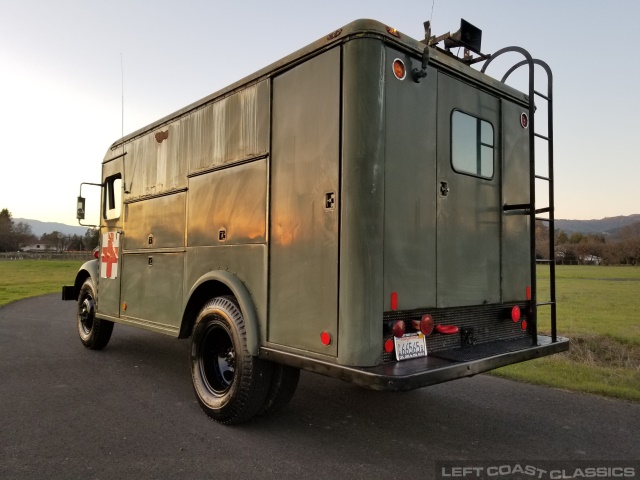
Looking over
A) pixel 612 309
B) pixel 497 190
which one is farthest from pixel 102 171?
pixel 612 309

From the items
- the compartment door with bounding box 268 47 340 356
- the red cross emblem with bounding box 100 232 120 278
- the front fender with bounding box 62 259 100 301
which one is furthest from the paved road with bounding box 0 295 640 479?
the front fender with bounding box 62 259 100 301

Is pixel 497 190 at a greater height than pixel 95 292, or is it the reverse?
pixel 497 190

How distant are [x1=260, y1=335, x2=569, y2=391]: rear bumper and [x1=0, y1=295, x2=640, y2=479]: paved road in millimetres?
638

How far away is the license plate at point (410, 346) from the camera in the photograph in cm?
327

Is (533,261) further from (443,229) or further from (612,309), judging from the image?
(612,309)

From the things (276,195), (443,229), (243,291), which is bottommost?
(243,291)

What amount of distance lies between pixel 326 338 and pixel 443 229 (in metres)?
1.32

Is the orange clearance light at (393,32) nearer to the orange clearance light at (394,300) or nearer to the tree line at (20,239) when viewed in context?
the orange clearance light at (394,300)

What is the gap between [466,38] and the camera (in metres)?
4.30

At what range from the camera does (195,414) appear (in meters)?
4.28

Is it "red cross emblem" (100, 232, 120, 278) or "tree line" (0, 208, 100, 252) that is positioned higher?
"tree line" (0, 208, 100, 252)

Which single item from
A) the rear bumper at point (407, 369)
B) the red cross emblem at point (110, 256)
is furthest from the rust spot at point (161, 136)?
the rear bumper at point (407, 369)

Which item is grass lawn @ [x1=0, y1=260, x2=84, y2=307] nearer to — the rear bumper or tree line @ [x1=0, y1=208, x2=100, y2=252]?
the rear bumper

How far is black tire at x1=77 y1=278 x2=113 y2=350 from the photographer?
6.98 m
